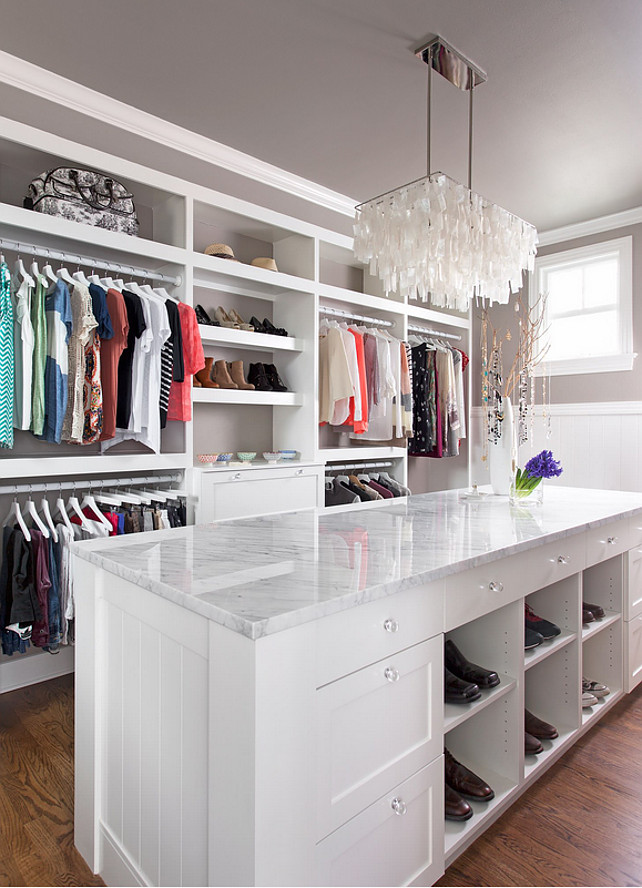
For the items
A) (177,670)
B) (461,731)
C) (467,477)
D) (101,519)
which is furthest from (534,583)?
(467,477)

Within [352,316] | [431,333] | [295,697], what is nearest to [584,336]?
[431,333]

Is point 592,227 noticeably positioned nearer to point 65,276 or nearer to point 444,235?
point 444,235

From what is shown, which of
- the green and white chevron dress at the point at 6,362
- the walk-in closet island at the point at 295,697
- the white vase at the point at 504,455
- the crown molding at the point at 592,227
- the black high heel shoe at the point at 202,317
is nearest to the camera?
the walk-in closet island at the point at 295,697

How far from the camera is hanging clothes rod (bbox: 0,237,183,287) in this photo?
2562mm

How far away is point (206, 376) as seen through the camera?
3.39 meters

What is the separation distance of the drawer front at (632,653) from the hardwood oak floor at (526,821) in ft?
0.53

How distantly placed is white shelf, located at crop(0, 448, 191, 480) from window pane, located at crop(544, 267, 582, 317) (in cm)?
342

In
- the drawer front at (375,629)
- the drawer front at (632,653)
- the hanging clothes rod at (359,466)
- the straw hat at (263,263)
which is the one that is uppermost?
the straw hat at (263,263)

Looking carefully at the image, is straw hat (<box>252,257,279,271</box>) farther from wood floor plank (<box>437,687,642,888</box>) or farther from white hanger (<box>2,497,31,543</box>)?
wood floor plank (<box>437,687,642,888</box>)

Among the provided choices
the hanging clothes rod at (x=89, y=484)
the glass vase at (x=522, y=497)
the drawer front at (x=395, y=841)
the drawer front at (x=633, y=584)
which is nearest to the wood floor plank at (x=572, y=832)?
the drawer front at (x=395, y=841)

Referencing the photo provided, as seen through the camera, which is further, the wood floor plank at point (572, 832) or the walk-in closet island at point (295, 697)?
the wood floor plank at point (572, 832)

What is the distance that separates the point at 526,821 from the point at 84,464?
7.41 feet

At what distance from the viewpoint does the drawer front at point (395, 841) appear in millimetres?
1149

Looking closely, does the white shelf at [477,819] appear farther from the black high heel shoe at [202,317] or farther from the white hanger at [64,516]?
the black high heel shoe at [202,317]
